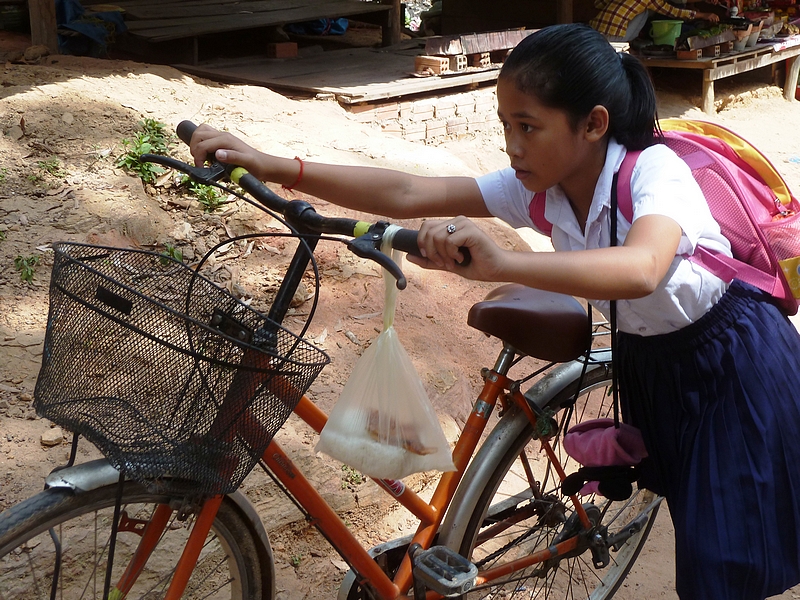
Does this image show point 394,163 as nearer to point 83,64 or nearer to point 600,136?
point 83,64

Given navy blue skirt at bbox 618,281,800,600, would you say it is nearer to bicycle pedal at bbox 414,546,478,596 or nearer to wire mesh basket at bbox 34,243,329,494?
bicycle pedal at bbox 414,546,478,596

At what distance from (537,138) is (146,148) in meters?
3.19

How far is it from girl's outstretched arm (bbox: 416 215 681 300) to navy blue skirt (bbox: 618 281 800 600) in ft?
1.38

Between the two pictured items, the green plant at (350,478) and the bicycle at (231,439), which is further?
the green plant at (350,478)

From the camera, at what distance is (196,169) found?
5.73 feet

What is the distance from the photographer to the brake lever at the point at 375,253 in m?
1.40

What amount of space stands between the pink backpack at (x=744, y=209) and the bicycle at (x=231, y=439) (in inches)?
19.6

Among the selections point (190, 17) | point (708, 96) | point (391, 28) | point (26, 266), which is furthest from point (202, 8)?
point (708, 96)

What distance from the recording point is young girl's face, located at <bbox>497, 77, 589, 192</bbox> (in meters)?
1.75

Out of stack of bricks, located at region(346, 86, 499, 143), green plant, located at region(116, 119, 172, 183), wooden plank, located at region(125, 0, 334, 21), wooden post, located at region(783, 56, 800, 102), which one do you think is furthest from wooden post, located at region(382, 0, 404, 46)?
wooden post, located at region(783, 56, 800, 102)

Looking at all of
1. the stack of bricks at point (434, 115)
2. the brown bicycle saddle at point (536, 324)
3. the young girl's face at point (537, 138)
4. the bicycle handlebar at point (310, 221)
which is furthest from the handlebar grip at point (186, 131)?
the stack of bricks at point (434, 115)

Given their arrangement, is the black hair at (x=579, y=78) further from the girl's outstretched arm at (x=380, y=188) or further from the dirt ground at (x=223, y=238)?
the dirt ground at (x=223, y=238)

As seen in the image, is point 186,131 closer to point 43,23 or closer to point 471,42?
point 43,23

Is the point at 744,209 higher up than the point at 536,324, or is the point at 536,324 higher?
the point at 744,209
